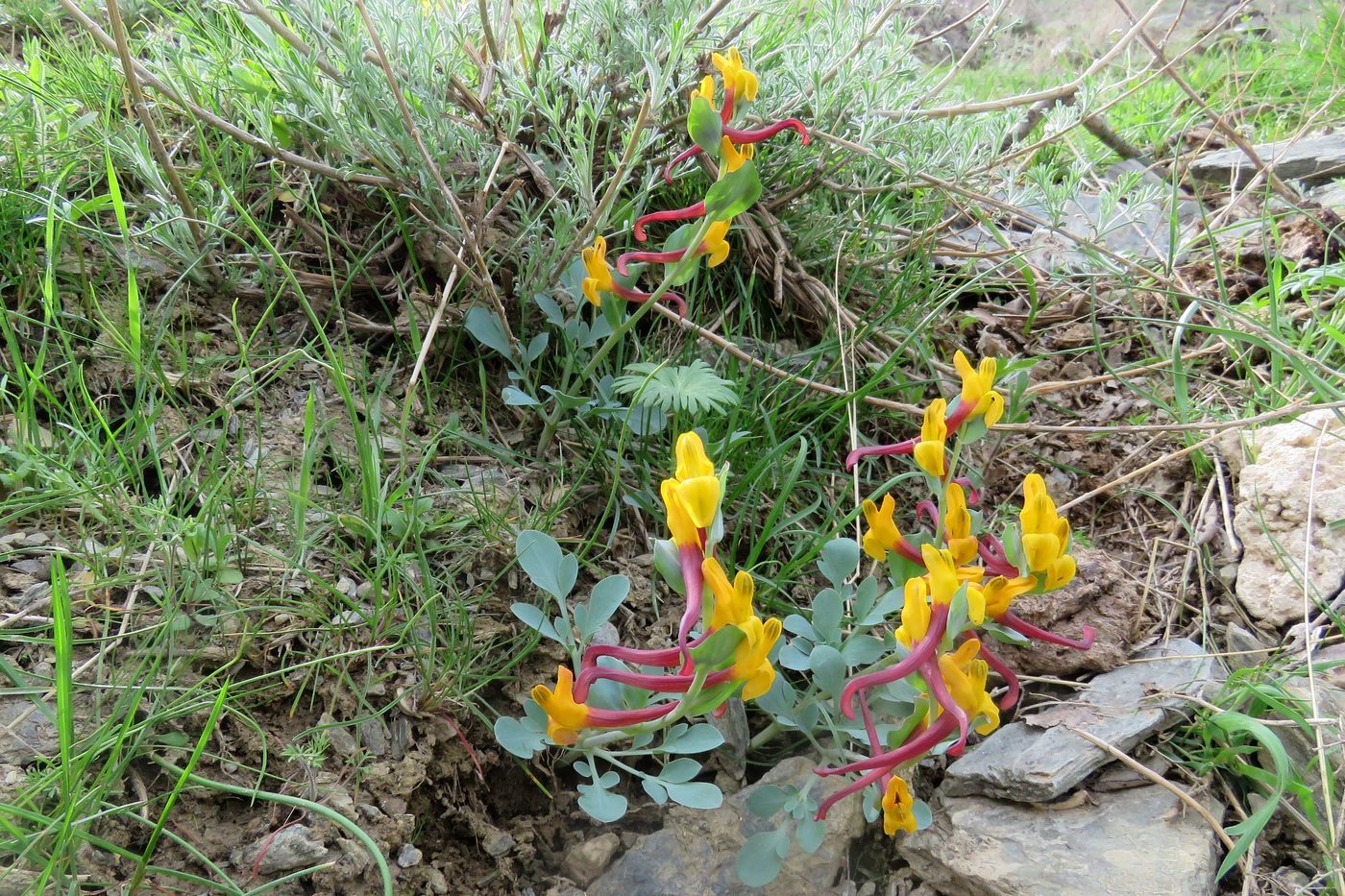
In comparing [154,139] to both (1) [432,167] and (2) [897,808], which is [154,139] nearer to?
(1) [432,167]

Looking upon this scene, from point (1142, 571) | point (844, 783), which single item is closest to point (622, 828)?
point (844, 783)

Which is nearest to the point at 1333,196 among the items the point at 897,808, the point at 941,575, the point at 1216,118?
the point at 1216,118

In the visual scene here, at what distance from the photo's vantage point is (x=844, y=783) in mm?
1429

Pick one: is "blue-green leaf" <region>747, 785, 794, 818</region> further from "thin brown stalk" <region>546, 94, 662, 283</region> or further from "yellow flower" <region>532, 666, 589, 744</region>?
"thin brown stalk" <region>546, 94, 662, 283</region>

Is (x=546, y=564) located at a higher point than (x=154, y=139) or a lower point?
lower

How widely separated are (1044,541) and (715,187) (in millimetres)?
722

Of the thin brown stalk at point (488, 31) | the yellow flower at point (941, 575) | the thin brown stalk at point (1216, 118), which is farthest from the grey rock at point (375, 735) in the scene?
the thin brown stalk at point (1216, 118)

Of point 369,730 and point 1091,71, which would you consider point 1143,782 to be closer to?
point 369,730

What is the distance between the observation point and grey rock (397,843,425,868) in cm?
129

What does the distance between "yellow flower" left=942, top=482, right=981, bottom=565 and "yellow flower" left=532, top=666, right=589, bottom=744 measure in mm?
565

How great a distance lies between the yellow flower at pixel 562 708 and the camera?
43.9 inches

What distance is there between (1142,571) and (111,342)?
2133 millimetres

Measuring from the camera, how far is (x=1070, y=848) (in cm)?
141

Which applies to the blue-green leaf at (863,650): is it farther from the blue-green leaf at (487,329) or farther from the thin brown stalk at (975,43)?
the thin brown stalk at (975,43)
